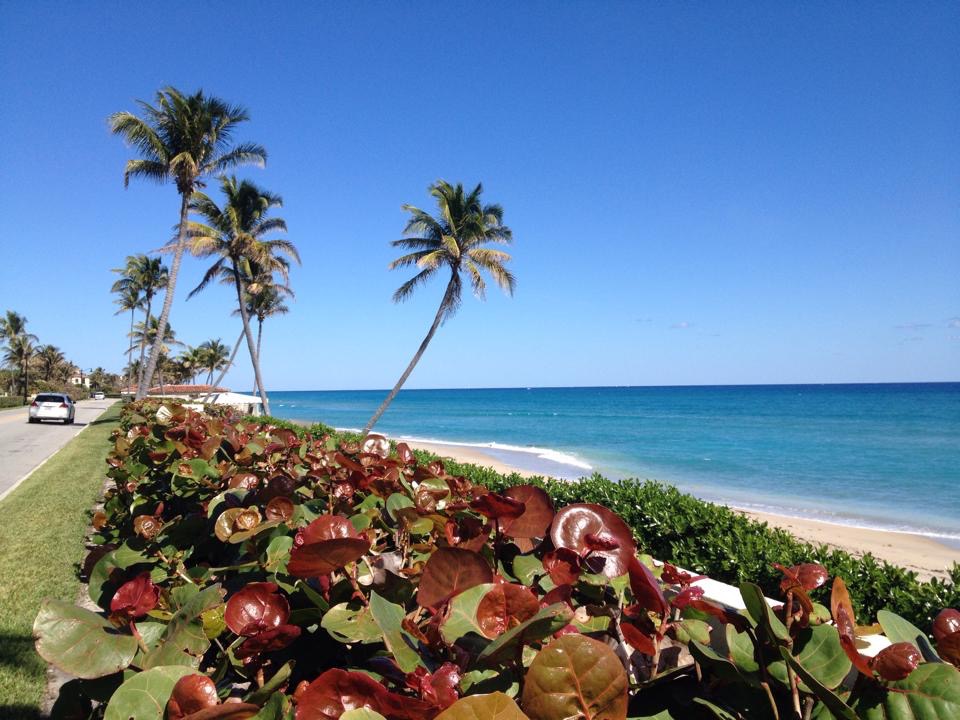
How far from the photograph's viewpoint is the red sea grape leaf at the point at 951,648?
0.88 m

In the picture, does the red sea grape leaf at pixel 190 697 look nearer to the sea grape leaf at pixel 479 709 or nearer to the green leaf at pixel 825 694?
the sea grape leaf at pixel 479 709

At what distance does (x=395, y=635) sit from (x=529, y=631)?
0.77 feet

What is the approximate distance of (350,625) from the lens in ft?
3.00

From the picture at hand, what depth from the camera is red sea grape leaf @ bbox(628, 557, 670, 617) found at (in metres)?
0.88

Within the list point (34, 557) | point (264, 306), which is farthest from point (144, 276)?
point (34, 557)

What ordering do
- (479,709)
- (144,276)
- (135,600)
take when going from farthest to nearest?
1. (144,276)
2. (135,600)
3. (479,709)

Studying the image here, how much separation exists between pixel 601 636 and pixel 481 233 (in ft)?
74.0

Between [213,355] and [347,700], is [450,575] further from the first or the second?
[213,355]

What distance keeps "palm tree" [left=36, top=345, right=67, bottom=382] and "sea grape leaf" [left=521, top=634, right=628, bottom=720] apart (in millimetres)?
91701

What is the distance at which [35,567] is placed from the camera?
6.20 metres

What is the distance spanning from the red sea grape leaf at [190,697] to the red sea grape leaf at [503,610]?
37cm

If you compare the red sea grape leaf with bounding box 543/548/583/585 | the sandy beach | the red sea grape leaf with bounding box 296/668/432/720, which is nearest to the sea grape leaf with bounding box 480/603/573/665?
the red sea grape leaf with bounding box 296/668/432/720

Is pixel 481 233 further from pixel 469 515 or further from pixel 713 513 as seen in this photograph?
pixel 469 515

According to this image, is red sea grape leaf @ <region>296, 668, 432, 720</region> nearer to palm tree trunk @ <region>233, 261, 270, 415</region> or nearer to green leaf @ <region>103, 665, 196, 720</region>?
green leaf @ <region>103, 665, 196, 720</region>
